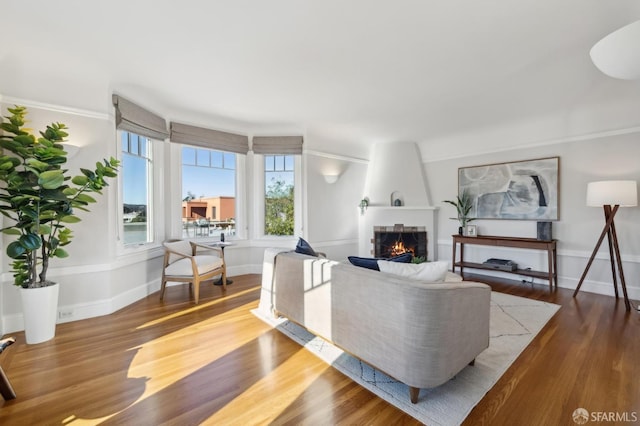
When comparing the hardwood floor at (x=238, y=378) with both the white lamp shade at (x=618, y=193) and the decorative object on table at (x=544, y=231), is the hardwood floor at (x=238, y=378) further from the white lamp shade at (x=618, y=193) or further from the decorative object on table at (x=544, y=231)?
the decorative object on table at (x=544, y=231)

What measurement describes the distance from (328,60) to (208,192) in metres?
3.00

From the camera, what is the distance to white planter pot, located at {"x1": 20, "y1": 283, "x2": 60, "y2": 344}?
2.53 metres

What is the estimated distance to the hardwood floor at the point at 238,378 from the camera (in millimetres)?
1673

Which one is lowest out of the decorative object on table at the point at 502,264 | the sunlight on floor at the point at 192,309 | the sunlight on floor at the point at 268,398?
the sunlight on floor at the point at 268,398

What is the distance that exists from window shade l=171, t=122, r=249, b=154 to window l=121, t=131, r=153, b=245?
1.43ft

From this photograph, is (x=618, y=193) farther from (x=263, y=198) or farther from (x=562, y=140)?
(x=263, y=198)

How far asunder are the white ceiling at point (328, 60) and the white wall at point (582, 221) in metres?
0.27

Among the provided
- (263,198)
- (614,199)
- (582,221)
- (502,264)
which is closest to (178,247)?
(263,198)

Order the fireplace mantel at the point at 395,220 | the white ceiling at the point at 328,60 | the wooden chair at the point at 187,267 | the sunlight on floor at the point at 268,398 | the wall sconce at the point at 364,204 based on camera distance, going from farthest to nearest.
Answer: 1. the wall sconce at the point at 364,204
2. the fireplace mantel at the point at 395,220
3. the wooden chair at the point at 187,267
4. the white ceiling at the point at 328,60
5. the sunlight on floor at the point at 268,398

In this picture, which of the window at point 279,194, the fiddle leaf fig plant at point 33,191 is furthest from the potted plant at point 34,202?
the window at point 279,194

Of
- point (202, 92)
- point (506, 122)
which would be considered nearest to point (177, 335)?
point (202, 92)

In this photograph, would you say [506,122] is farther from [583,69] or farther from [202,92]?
[202,92]

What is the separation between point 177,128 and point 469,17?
388 centimetres

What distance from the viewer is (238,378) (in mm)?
2029
